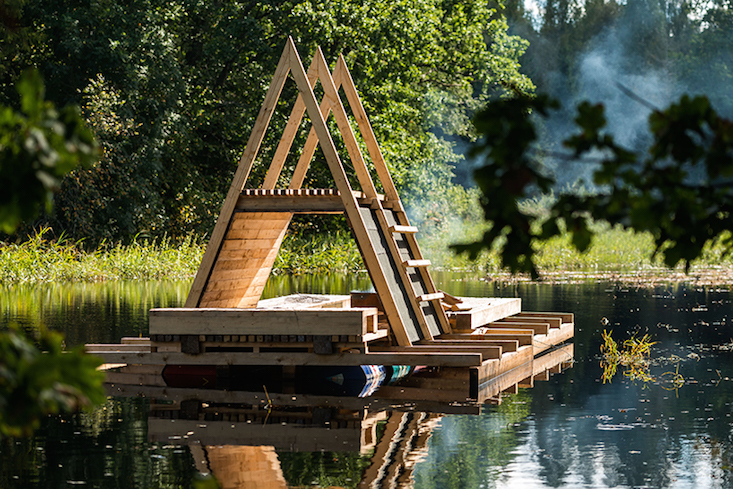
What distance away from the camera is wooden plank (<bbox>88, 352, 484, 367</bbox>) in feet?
27.9

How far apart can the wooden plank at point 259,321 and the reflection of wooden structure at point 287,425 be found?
1.92ft

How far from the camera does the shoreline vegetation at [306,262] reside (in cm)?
2184

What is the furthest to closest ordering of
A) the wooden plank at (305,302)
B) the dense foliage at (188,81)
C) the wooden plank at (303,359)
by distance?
1. the dense foliage at (188,81)
2. the wooden plank at (305,302)
3. the wooden plank at (303,359)

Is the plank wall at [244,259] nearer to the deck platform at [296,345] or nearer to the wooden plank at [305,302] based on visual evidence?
the wooden plank at [305,302]

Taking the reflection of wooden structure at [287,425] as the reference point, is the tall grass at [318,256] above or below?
above

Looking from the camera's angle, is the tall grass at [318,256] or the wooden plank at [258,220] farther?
the tall grass at [318,256]

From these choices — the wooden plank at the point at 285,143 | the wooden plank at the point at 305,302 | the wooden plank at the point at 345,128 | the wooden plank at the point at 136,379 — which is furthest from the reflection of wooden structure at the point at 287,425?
the wooden plank at the point at 285,143

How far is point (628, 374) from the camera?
33.4 feet

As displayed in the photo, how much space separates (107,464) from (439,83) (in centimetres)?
2857

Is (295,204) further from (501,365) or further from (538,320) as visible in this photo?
(538,320)

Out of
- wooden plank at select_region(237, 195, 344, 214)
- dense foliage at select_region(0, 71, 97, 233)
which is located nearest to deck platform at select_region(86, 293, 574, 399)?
wooden plank at select_region(237, 195, 344, 214)

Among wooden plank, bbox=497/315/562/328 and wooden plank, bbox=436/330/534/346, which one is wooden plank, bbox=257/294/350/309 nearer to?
wooden plank, bbox=436/330/534/346

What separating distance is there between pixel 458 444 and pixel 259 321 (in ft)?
8.64

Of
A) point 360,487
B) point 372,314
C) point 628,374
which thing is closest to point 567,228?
point 360,487
